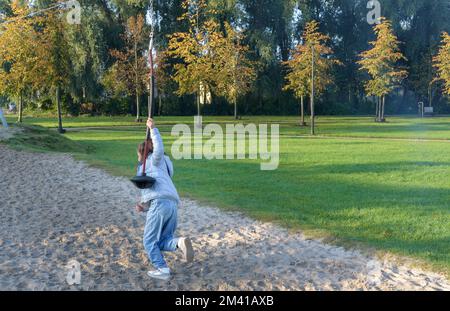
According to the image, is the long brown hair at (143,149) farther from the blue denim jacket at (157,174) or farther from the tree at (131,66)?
the tree at (131,66)

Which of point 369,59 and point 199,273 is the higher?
point 369,59

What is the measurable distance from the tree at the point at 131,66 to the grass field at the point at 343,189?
68.0ft

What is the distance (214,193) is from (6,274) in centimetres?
565

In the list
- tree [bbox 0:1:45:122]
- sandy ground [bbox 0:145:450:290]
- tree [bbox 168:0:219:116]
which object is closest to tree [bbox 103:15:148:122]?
tree [bbox 168:0:219:116]

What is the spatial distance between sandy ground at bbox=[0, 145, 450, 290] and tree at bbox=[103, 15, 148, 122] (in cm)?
3139

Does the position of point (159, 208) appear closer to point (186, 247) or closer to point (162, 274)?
point (186, 247)

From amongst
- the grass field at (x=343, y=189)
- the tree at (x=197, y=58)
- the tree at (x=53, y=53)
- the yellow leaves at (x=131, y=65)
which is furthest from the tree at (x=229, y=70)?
the grass field at (x=343, y=189)

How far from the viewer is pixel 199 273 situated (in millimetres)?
5910

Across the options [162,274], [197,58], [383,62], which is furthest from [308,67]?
[162,274]

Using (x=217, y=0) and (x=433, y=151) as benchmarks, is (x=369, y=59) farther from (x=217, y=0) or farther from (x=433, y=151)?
(x=433, y=151)

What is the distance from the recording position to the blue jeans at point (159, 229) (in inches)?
222

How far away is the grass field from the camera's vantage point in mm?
7555
